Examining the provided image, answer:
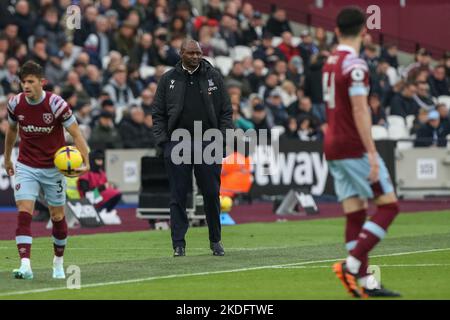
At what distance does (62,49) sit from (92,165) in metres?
5.98

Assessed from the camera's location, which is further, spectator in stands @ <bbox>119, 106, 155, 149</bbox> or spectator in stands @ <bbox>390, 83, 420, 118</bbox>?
spectator in stands @ <bbox>390, 83, 420, 118</bbox>

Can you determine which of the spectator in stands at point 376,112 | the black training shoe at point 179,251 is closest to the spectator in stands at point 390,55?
the spectator in stands at point 376,112

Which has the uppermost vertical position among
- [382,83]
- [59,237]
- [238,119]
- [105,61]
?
[105,61]

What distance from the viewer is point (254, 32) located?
35062mm

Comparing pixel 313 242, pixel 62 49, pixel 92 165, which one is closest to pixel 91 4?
pixel 62 49

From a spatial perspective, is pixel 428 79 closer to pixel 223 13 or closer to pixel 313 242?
pixel 223 13

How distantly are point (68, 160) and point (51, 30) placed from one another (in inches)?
637

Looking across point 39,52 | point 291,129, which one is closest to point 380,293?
point 39,52

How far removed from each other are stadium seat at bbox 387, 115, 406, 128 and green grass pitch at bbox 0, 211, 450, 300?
1031 centimetres

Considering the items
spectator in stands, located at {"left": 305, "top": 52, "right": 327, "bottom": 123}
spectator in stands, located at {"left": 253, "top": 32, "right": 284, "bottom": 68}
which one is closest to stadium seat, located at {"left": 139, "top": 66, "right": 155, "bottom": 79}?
spectator in stands, located at {"left": 253, "top": 32, "right": 284, "bottom": 68}

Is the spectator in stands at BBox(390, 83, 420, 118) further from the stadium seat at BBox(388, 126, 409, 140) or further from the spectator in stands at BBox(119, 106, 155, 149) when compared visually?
the spectator in stands at BBox(119, 106, 155, 149)

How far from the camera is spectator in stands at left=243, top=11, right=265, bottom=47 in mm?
34803

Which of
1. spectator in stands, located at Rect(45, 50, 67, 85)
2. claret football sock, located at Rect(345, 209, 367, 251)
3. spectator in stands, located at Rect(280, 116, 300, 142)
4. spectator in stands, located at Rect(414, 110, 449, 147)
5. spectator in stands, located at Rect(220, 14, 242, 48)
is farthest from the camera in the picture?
spectator in stands, located at Rect(220, 14, 242, 48)

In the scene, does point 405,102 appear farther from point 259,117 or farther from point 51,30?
point 51,30
